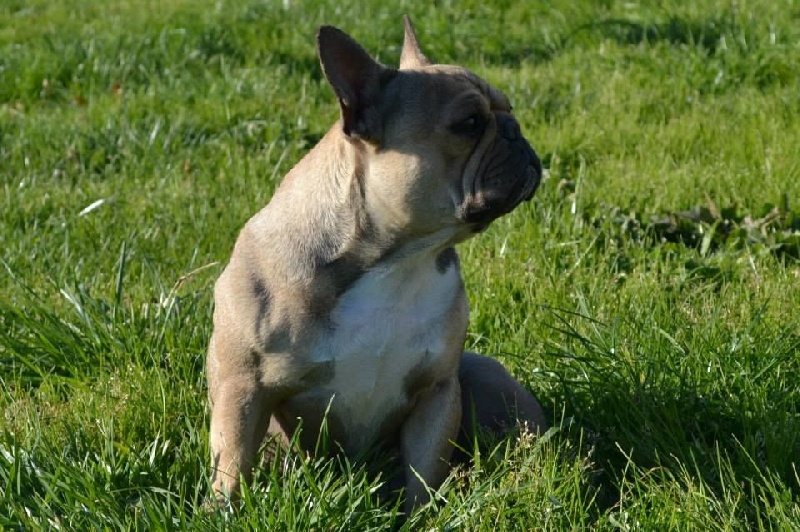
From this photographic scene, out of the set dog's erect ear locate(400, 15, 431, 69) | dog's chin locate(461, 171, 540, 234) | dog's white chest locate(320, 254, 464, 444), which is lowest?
dog's white chest locate(320, 254, 464, 444)

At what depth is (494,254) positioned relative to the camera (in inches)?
187

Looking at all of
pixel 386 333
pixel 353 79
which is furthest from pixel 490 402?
pixel 353 79

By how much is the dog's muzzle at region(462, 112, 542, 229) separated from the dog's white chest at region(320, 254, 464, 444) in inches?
9.6

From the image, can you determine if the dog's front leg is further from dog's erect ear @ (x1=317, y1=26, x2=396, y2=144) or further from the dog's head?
dog's erect ear @ (x1=317, y1=26, x2=396, y2=144)

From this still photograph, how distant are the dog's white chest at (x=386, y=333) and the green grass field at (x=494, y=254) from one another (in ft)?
0.80

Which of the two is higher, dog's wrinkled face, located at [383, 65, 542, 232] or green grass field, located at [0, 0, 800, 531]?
dog's wrinkled face, located at [383, 65, 542, 232]

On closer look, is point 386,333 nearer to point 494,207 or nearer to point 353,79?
point 494,207

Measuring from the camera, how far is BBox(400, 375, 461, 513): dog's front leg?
3410 millimetres

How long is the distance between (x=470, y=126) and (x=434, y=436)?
88 centimetres

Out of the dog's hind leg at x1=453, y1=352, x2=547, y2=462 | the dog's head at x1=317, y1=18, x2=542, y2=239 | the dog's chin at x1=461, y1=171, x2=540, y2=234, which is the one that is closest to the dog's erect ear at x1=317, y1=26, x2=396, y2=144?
the dog's head at x1=317, y1=18, x2=542, y2=239

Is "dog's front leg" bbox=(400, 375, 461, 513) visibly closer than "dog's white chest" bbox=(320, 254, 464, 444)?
No

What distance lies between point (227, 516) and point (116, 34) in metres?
5.21

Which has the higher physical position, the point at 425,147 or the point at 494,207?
the point at 425,147

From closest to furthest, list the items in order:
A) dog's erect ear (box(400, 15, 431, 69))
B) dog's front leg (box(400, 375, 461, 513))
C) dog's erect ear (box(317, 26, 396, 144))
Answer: dog's erect ear (box(317, 26, 396, 144)) → dog's front leg (box(400, 375, 461, 513)) → dog's erect ear (box(400, 15, 431, 69))
